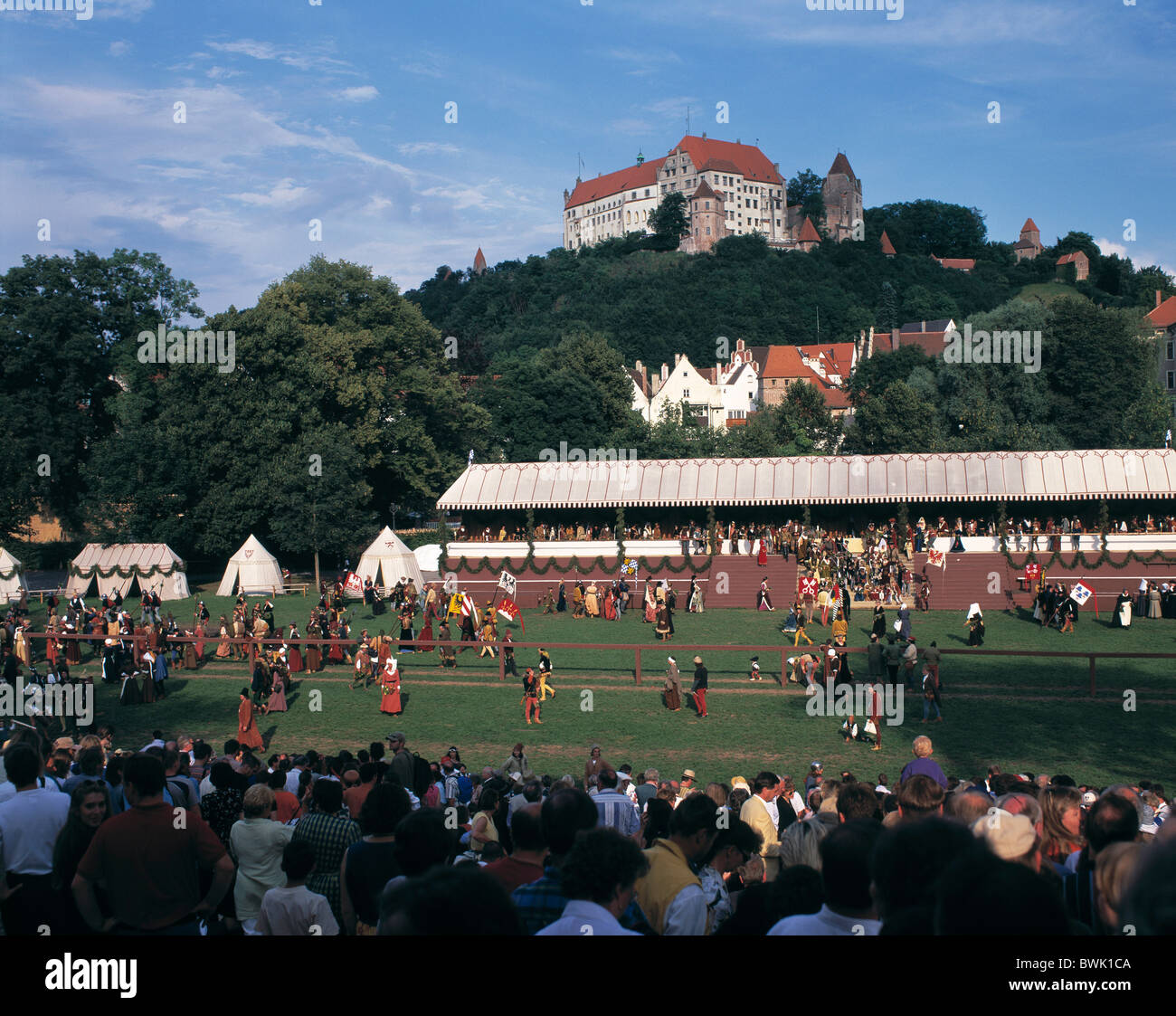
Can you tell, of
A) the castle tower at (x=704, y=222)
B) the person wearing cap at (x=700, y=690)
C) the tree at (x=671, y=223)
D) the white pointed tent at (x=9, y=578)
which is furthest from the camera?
the castle tower at (x=704, y=222)

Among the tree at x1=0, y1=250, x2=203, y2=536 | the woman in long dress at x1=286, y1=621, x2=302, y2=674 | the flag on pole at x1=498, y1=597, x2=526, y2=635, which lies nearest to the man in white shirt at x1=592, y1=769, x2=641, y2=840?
the woman in long dress at x1=286, y1=621, x2=302, y2=674

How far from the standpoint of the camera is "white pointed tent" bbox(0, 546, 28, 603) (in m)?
38.8

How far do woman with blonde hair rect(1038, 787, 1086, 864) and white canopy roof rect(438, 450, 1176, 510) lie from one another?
32.3 metres

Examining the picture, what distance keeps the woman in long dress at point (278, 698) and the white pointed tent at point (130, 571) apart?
20804mm

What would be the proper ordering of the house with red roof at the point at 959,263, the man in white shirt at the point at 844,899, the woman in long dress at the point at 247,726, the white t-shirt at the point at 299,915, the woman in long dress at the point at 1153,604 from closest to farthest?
1. the man in white shirt at the point at 844,899
2. the white t-shirt at the point at 299,915
3. the woman in long dress at the point at 247,726
4. the woman in long dress at the point at 1153,604
5. the house with red roof at the point at 959,263

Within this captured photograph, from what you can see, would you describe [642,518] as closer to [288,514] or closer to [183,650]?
[288,514]

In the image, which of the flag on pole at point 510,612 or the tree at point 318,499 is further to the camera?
the tree at point 318,499

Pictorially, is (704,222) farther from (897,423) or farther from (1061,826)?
(1061,826)

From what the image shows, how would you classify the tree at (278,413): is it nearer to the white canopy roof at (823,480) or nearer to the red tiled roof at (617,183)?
the white canopy roof at (823,480)

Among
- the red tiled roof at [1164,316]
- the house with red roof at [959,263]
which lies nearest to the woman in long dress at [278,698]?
the red tiled roof at [1164,316]

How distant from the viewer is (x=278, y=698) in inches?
808

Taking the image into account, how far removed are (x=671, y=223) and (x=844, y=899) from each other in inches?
6143

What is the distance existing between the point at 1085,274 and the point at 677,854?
15276cm

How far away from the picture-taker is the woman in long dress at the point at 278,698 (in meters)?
20.5
